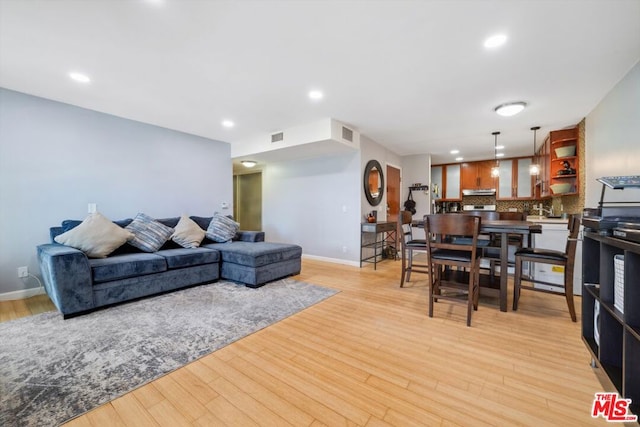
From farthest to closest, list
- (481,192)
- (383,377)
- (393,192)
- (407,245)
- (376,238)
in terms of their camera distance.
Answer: (481,192) → (393,192) → (376,238) → (407,245) → (383,377)

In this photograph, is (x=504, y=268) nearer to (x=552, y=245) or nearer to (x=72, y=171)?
(x=552, y=245)

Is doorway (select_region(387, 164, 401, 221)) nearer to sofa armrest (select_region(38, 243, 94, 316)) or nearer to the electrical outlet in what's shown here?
sofa armrest (select_region(38, 243, 94, 316))

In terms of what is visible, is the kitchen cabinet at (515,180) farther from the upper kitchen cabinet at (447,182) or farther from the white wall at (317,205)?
the white wall at (317,205)

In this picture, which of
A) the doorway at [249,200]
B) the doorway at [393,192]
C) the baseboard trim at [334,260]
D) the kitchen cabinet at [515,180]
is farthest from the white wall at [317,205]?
the kitchen cabinet at [515,180]

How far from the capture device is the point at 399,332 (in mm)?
2191

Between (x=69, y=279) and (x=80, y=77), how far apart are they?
82.4 inches

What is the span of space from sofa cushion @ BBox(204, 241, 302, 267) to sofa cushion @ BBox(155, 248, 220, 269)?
16cm

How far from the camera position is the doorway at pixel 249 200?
24.6 feet

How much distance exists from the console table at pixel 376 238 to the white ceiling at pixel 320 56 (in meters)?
1.84

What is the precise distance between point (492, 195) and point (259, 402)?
763cm

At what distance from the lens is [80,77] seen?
2.69 meters

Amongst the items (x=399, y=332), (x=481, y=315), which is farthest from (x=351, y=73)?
(x=481, y=315)

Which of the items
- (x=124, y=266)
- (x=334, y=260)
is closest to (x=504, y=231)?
(x=334, y=260)

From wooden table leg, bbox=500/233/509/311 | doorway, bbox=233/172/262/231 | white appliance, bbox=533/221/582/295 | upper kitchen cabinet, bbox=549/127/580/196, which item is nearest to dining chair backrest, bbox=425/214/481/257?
wooden table leg, bbox=500/233/509/311
